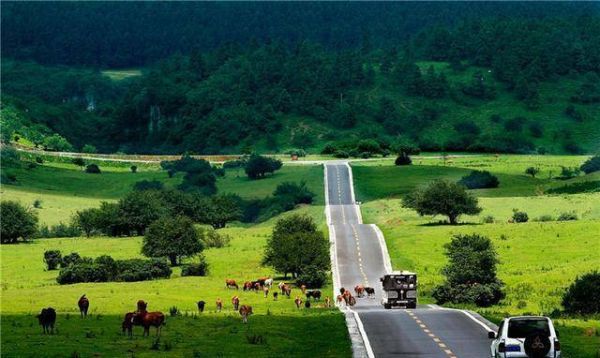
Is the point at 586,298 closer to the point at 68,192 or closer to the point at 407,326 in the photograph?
the point at 407,326

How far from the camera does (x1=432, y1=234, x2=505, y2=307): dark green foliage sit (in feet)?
249

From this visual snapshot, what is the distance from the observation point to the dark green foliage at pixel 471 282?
2982 inches

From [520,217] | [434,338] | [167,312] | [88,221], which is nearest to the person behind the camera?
[434,338]

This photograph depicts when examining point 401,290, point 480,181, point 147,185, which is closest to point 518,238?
point 401,290

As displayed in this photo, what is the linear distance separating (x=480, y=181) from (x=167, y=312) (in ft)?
338

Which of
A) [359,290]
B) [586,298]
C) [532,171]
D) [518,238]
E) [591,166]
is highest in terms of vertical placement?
[591,166]

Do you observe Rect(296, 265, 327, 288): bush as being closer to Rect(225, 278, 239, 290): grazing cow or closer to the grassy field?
Rect(225, 278, 239, 290): grazing cow

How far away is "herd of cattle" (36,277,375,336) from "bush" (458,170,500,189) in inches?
3095

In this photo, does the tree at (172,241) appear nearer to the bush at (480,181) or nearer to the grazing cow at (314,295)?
the grazing cow at (314,295)

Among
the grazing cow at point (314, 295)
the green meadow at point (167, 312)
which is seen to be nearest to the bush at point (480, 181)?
the green meadow at point (167, 312)

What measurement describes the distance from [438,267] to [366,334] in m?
48.8

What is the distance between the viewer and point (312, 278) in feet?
309

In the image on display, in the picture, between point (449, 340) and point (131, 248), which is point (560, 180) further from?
point (449, 340)

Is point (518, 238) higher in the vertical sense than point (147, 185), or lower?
lower
